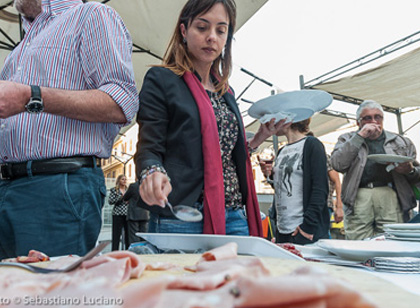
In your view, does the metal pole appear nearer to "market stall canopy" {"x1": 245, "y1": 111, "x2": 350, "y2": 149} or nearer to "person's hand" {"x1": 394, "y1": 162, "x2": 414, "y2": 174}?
"market stall canopy" {"x1": 245, "y1": 111, "x2": 350, "y2": 149}

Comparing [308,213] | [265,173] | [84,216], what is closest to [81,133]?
[84,216]

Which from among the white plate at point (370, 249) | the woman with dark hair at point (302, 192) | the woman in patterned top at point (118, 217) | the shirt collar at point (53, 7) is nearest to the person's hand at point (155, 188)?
the white plate at point (370, 249)

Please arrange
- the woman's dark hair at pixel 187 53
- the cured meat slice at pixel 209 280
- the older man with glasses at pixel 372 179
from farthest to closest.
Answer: the older man with glasses at pixel 372 179 < the woman's dark hair at pixel 187 53 < the cured meat slice at pixel 209 280

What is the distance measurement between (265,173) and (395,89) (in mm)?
3966

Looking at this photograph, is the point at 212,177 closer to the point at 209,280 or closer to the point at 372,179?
the point at 209,280

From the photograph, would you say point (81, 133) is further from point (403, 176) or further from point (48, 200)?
point (403, 176)

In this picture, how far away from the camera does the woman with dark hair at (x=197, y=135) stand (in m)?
1.34

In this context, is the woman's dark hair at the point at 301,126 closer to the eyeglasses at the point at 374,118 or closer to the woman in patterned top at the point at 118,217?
the eyeglasses at the point at 374,118

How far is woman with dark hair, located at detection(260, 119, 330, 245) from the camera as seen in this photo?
2336 mm

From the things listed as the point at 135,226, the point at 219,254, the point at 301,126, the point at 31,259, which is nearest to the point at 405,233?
the point at 219,254

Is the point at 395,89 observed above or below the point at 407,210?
above

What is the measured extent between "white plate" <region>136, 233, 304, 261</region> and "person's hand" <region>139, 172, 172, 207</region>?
0.35ft

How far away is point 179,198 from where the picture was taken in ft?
4.35

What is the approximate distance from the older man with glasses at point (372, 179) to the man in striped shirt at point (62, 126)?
225 centimetres
